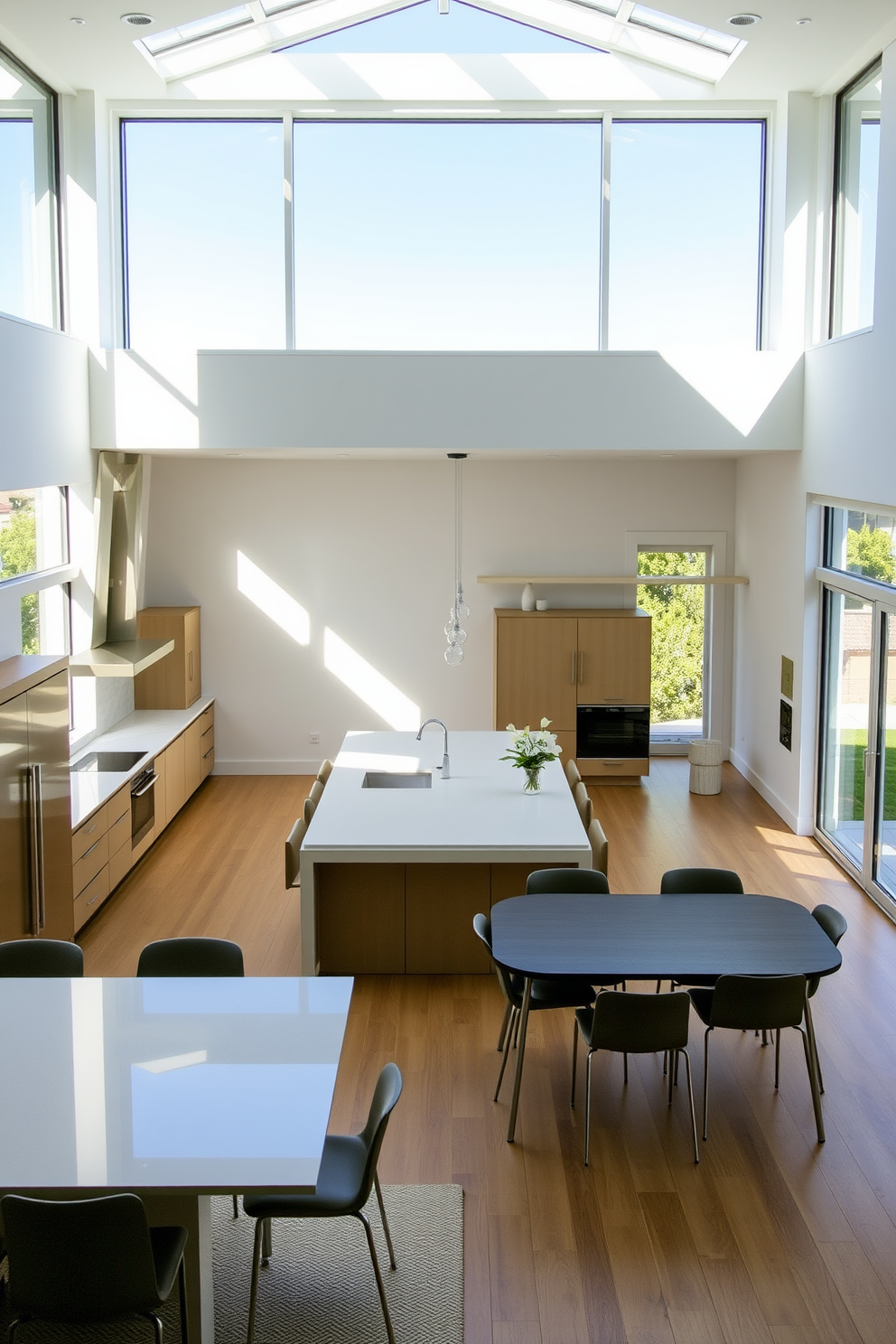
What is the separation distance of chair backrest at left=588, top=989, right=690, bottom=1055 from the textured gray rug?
0.86 meters

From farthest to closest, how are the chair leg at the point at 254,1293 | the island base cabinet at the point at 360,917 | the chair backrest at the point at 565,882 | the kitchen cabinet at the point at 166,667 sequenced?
1. the kitchen cabinet at the point at 166,667
2. the island base cabinet at the point at 360,917
3. the chair backrest at the point at 565,882
4. the chair leg at the point at 254,1293

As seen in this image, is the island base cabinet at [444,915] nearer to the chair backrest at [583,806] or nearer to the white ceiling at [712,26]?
the chair backrest at [583,806]

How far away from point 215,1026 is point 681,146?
7.85m

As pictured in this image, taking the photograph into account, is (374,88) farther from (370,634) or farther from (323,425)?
(370,634)

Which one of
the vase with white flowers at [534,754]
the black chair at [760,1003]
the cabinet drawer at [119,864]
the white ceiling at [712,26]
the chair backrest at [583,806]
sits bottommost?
the cabinet drawer at [119,864]

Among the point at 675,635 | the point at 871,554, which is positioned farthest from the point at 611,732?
the point at 871,554

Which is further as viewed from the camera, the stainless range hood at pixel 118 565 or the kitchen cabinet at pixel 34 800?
the stainless range hood at pixel 118 565

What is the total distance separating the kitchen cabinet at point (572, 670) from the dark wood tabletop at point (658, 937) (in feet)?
16.6

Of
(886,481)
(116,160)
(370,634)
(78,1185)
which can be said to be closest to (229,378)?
(116,160)

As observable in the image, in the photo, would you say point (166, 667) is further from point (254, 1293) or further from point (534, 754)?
point (254, 1293)

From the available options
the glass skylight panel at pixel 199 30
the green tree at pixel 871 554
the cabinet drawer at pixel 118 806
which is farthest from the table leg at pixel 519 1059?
the glass skylight panel at pixel 199 30

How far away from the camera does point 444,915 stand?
274 inches

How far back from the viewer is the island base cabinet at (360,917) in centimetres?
689

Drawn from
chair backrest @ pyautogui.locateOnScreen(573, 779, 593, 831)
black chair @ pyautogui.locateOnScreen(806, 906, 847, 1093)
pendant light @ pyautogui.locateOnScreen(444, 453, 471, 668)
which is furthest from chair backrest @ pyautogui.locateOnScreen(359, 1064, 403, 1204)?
pendant light @ pyautogui.locateOnScreen(444, 453, 471, 668)
